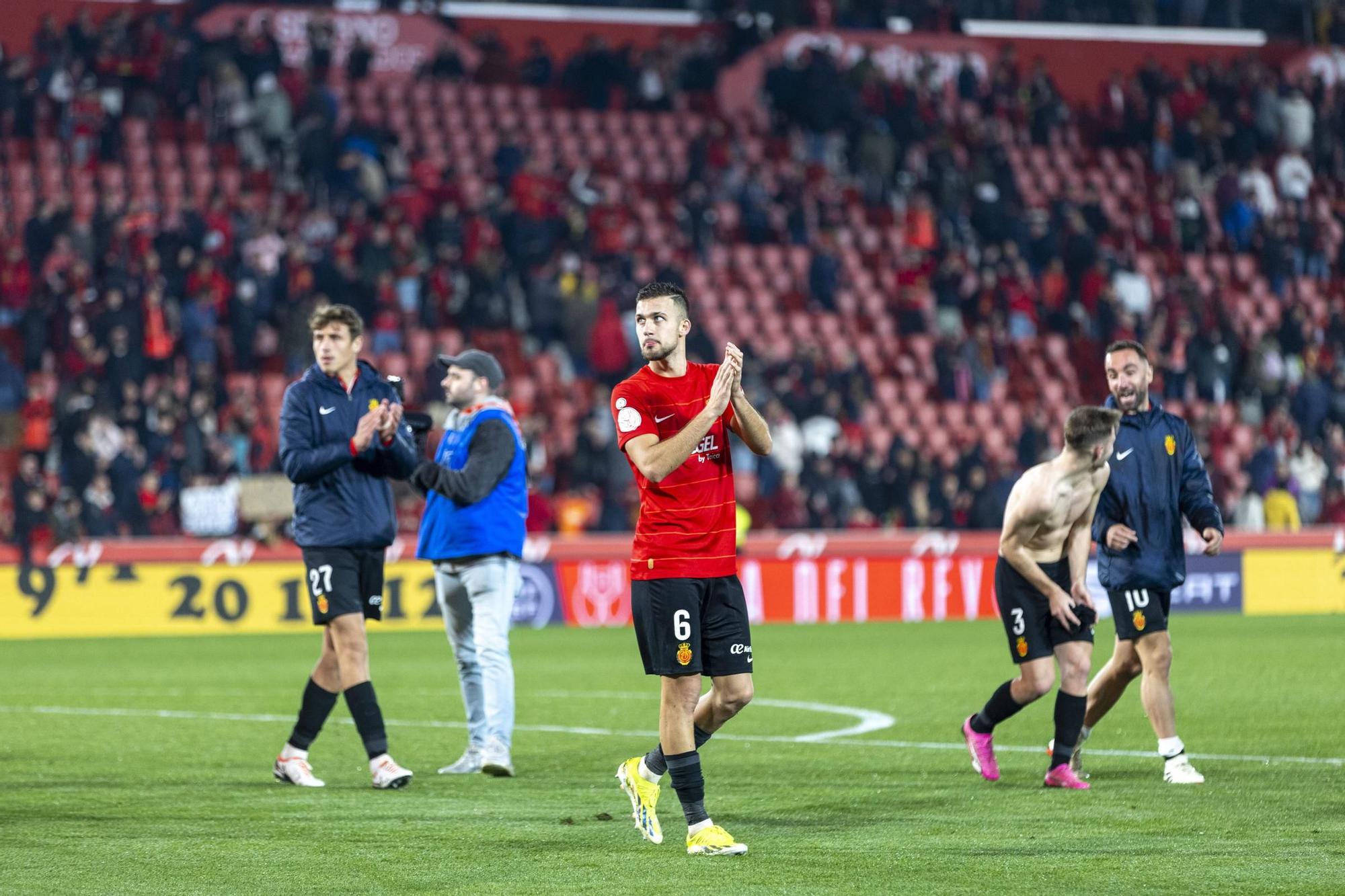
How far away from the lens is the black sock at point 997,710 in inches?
377

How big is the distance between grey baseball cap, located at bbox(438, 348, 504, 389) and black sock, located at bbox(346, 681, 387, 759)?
177 cm

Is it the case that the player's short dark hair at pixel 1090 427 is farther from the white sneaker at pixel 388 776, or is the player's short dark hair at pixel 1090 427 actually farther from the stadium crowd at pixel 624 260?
the stadium crowd at pixel 624 260

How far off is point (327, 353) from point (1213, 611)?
62.3 feet

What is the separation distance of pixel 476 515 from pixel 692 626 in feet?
10.3

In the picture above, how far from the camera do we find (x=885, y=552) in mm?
25172

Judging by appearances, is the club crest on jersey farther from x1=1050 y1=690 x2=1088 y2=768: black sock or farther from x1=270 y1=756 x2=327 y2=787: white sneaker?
x1=270 y1=756 x2=327 y2=787: white sneaker

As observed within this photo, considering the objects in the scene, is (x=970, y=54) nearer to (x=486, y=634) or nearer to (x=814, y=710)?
(x=814, y=710)

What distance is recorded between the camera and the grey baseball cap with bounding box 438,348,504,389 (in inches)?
408

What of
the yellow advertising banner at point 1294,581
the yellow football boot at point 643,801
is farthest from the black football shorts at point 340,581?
the yellow advertising banner at point 1294,581

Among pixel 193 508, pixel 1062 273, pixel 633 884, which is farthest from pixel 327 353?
pixel 1062 273

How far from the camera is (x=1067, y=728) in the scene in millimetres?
9336

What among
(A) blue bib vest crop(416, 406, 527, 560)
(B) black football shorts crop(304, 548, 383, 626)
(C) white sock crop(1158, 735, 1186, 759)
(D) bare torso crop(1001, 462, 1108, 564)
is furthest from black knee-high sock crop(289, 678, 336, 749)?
(C) white sock crop(1158, 735, 1186, 759)

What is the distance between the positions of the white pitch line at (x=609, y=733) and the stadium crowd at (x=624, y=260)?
9406 mm

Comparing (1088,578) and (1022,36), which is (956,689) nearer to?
(1088,578)
